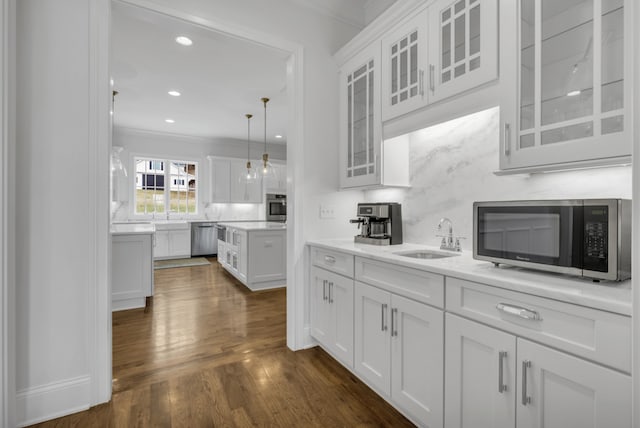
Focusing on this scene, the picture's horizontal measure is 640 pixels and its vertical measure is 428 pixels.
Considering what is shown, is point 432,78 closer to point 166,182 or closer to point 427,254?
point 427,254

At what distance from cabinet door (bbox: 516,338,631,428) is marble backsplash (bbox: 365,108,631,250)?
814 mm

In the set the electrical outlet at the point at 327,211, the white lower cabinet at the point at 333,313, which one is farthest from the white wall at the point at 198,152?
the white lower cabinet at the point at 333,313

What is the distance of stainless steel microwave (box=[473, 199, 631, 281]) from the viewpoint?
103 centimetres

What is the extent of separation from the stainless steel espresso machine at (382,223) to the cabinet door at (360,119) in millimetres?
200

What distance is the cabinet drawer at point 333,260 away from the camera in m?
2.08

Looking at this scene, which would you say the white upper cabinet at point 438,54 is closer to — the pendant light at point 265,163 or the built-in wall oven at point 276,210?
the pendant light at point 265,163

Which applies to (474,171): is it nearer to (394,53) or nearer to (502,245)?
(502,245)

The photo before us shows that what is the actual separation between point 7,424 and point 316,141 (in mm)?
2507

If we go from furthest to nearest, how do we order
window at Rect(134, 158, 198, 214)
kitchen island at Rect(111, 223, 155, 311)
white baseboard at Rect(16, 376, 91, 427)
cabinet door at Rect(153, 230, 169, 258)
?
window at Rect(134, 158, 198, 214), cabinet door at Rect(153, 230, 169, 258), kitchen island at Rect(111, 223, 155, 311), white baseboard at Rect(16, 376, 91, 427)

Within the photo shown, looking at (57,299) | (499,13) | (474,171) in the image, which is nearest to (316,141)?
(474,171)

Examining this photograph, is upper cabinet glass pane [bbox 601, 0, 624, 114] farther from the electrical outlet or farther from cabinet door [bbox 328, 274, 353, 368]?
the electrical outlet

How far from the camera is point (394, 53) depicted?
2094mm

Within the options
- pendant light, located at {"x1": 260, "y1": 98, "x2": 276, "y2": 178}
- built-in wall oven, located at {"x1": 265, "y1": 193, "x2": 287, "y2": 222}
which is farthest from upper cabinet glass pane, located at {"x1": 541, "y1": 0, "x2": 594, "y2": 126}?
built-in wall oven, located at {"x1": 265, "y1": 193, "x2": 287, "y2": 222}

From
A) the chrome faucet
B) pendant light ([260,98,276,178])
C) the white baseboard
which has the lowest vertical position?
the white baseboard
